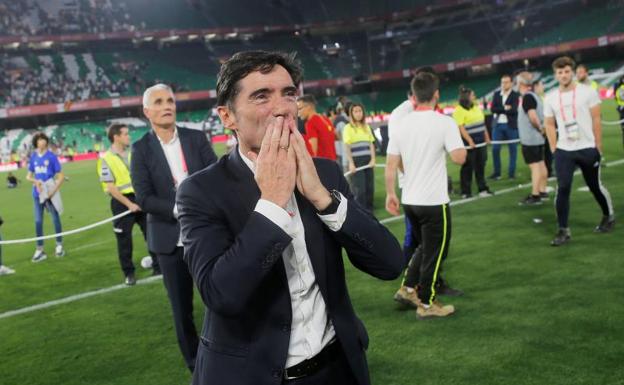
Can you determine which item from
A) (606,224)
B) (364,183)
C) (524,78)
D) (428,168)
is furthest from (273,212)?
(524,78)

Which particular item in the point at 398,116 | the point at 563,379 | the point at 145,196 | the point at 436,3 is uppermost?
the point at 436,3

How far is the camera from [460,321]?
475cm

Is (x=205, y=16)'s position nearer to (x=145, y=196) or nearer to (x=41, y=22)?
(x=41, y=22)

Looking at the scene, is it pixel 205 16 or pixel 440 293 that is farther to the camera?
pixel 205 16

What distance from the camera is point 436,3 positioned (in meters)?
48.2

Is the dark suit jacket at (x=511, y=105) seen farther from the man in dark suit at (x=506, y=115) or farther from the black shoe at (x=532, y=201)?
the black shoe at (x=532, y=201)

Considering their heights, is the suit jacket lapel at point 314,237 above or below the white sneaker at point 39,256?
above

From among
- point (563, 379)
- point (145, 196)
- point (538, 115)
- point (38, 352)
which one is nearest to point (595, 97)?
point (538, 115)

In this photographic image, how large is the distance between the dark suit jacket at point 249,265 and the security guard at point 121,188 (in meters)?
5.68

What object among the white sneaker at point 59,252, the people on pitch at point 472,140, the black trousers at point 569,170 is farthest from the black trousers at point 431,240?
the white sneaker at point 59,252

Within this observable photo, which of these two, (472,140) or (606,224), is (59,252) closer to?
(472,140)

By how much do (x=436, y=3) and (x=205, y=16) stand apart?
67.9ft

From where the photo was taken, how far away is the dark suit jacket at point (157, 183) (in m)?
3.79

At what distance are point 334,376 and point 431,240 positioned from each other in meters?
3.05
